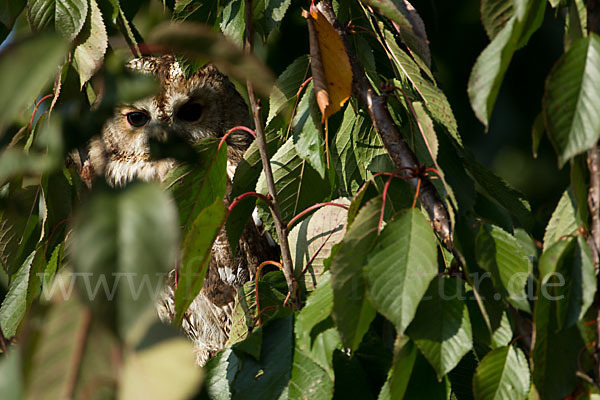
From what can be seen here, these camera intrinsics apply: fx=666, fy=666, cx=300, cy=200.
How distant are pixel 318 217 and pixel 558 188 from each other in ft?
3.82

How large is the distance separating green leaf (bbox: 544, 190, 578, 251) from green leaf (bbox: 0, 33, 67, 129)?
1.88 feet

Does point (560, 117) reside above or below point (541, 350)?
above

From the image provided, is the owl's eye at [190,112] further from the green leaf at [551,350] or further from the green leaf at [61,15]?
the green leaf at [551,350]

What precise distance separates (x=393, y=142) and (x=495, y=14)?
218mm

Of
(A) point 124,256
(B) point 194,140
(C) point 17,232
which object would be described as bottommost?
(B) point 194,140

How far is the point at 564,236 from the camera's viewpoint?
0.72 metres

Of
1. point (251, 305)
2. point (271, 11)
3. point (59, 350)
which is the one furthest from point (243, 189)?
point (59, 350)

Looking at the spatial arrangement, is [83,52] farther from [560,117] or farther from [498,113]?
[498,113]

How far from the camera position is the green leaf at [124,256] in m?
0.40

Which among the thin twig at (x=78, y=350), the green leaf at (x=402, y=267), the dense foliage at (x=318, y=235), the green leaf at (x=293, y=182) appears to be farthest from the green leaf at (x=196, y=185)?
the thin twig at (x=78, y=350)

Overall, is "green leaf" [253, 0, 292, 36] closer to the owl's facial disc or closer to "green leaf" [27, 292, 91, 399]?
"green leaf" [27, 292, 91, 399]

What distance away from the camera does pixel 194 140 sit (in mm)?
2611

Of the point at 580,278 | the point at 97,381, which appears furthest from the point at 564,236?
the point at 97,381

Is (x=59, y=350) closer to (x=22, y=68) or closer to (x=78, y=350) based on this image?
(x=78, y=350)
